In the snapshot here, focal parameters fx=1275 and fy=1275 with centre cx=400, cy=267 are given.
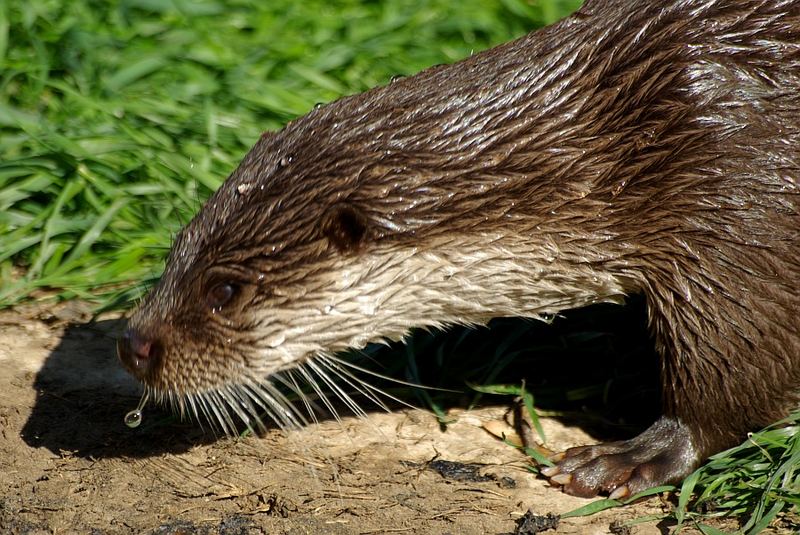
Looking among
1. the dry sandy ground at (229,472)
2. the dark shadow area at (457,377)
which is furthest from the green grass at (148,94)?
the dry sandy ground at (229,472)

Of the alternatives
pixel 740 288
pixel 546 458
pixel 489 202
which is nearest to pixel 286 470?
pixel 546 458

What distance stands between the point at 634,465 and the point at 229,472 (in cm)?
95

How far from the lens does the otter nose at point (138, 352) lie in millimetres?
2846

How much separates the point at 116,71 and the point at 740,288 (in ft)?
8.18

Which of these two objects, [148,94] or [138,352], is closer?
[138,352]

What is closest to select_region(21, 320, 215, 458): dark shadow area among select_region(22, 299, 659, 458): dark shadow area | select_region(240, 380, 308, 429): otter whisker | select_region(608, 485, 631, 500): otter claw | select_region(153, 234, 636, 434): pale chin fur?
select_region(22, 299, 659, 458): dark shadow area

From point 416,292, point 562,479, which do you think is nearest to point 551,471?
point 562,479

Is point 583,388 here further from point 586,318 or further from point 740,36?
point 740,36

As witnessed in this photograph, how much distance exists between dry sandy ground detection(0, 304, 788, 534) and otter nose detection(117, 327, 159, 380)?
11.4 inches

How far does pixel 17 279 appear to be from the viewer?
153 inches

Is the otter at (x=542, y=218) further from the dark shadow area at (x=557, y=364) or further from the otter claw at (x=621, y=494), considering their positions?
the dark shadow area at (x=557, y=364)

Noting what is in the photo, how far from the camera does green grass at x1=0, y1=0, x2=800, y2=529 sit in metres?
3.90

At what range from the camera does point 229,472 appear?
9.99 feet

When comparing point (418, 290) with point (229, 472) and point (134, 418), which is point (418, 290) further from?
point (134, 418)
